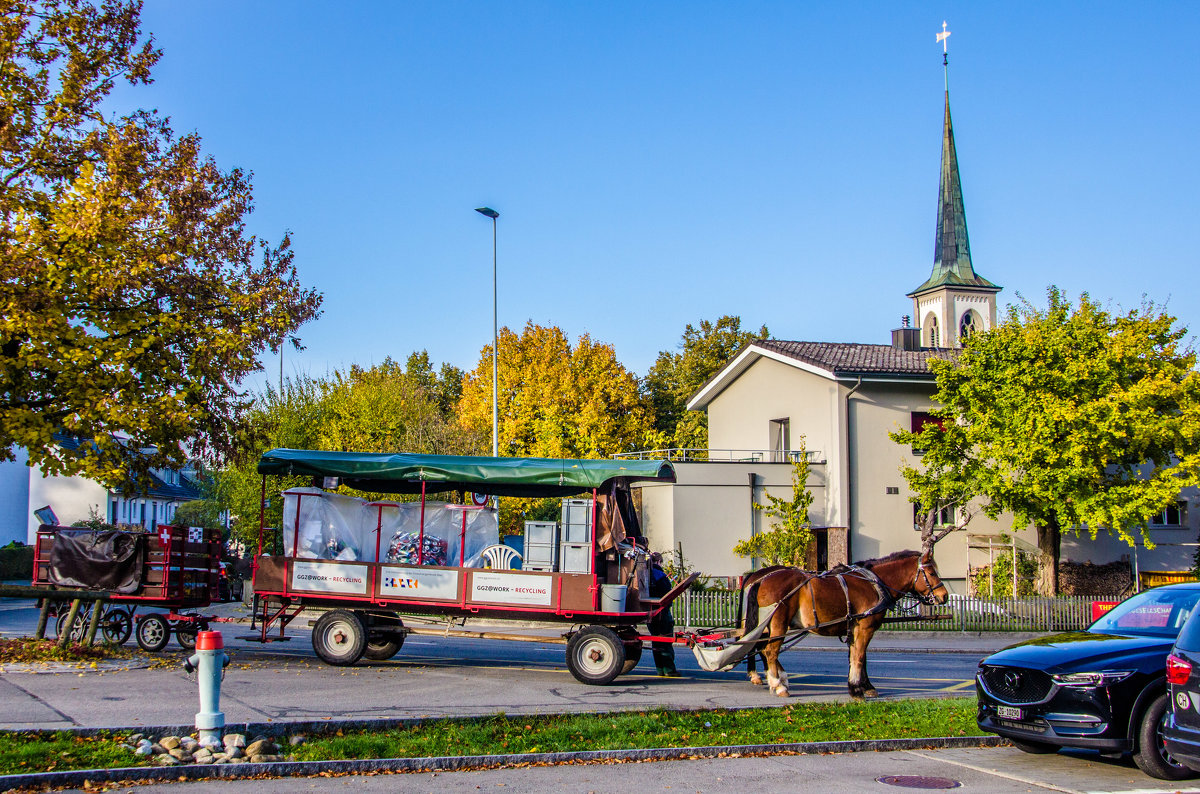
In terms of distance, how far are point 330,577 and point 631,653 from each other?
4554mm

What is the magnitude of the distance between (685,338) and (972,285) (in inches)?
662

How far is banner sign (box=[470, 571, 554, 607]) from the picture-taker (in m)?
14.6

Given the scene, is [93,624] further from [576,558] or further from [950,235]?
[950,235]

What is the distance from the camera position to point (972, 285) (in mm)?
56094

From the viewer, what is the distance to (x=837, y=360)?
36562mm

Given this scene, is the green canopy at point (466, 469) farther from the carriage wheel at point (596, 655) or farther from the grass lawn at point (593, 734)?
the grass lawn at point (593, 734)

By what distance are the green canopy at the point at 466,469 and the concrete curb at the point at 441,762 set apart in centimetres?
513

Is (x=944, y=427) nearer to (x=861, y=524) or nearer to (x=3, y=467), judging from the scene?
(x=861, y=524)

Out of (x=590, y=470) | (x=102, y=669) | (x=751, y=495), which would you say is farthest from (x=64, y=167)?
(x=751, y=495)

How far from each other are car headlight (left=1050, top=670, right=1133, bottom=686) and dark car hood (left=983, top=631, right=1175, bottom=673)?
0.24ft

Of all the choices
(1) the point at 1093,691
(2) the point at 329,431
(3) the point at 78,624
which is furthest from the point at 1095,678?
(2) the point at 329,431

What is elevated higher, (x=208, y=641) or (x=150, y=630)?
(x=208, y=641)

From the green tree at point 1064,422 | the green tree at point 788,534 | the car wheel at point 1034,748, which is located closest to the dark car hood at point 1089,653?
the car wheel at point 1034,748

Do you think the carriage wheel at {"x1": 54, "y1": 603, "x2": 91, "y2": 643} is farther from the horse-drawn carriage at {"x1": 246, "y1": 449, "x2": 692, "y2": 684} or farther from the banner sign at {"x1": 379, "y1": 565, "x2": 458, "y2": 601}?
the banner sign at {"x1": 379, "y1": 565, "x2": 458, "y2": 601}
